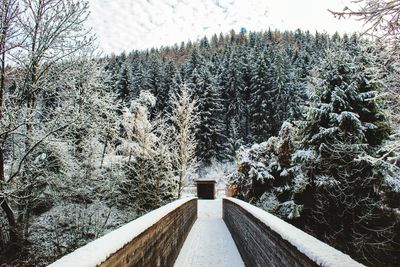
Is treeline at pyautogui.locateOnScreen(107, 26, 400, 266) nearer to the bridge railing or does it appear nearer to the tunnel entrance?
the bridge railing

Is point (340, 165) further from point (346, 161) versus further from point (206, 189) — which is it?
point (206, 189)

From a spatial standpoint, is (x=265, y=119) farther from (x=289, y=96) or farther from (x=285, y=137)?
(x=285, y=137)

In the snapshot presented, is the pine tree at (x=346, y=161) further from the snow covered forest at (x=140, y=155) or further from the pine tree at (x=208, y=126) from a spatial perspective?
the pine tree at (x=208, y=126)

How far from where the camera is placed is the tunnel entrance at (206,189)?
2873 cm

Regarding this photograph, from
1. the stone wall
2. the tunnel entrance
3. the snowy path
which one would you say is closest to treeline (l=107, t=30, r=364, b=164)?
the tunnel entrance

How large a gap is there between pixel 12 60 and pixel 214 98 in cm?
3725

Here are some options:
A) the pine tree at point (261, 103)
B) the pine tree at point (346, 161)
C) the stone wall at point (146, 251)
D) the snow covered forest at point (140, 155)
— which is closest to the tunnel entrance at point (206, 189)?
the snow covered forest at point (140, 155)

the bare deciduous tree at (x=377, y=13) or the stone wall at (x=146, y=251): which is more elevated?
the bare deciduous tree at (x=377, y=13)

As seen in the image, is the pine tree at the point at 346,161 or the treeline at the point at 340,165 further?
the pine tree at the point at 346,161

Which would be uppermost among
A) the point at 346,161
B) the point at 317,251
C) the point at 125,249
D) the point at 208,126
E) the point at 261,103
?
the point at 261,103

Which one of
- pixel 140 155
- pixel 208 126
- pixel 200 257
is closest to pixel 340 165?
pixel 200 257

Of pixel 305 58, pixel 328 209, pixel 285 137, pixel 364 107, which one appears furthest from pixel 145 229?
pixel 305 58

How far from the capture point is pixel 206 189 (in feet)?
94.7

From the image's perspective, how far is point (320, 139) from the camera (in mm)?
12898
